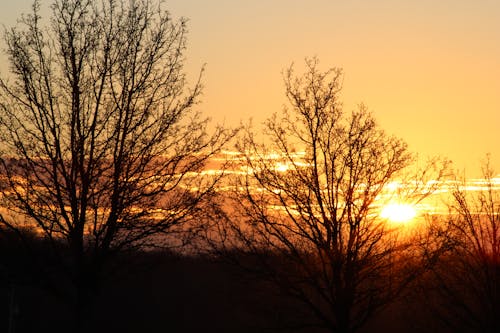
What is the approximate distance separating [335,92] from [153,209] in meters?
7.99

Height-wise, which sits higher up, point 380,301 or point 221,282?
point 221,282

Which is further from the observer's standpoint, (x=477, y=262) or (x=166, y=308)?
(x=166, y=308)

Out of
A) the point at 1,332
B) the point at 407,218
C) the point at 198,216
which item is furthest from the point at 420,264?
the point at 1,332

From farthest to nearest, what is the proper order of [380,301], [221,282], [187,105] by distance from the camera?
[221,282] → [380,301] → [187,105]

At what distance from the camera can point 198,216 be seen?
54.1 feet

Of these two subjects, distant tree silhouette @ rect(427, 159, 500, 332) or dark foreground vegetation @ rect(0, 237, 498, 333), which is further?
dark foreground vegetation @ rect(0, 237, 498, 333)

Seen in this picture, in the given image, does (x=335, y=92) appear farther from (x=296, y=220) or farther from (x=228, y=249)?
(x=228, y=249)

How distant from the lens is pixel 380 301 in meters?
20.2

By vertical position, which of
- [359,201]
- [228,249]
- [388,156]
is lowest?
[228,249]

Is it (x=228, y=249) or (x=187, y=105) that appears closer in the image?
(x=187, y=105)

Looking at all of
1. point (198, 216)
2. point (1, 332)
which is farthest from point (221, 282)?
point (198, 216)

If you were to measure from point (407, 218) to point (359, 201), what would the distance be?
1.84m

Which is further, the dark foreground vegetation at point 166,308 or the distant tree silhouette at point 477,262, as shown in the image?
the dark foreground vegetation at point 166,308

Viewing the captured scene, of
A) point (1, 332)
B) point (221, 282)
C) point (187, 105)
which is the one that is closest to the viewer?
point (187, 105)
